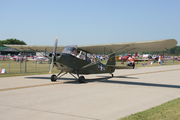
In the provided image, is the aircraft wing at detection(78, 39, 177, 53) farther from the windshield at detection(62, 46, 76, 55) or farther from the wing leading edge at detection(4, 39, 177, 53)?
the windshield at detection(62, 46, 76, 55)

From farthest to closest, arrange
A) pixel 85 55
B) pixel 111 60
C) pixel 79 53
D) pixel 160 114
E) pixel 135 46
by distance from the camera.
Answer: pixel 111 60, pixel 85 55, pixel 79 53, pixel 135 46, pixel 160 114

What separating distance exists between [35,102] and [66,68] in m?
5.55

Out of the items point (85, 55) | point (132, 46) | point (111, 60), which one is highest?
point (132, 46)

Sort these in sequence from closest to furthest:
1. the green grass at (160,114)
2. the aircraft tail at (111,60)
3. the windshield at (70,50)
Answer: the green grass at (160,114) < the windshield at (70,50) < the aircraft tail at (111,60)

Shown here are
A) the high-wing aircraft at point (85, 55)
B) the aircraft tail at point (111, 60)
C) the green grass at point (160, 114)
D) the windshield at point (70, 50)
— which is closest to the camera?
the green grass at point (160, 114)

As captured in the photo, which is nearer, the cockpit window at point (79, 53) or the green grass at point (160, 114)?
the green grass at point (160, 114)

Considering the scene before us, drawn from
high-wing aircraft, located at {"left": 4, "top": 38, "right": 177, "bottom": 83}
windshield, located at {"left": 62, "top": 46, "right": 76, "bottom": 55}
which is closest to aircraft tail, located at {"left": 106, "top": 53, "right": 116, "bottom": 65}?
high-wing aircraft, located at {"left": 4, "top": 38, "right": 177, "bottom": 83}

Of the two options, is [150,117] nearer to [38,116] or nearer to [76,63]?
[38,116]

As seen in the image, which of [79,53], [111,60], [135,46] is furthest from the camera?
[111,60]

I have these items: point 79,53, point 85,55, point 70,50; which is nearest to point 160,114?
point 70,50

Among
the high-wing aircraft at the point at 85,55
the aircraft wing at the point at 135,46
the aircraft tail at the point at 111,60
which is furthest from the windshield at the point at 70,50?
the aircraft tail at the point at 111,60

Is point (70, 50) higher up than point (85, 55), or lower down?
higher up

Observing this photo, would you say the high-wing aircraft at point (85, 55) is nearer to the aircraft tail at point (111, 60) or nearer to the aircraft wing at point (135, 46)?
the aircraft wing at point (135, 46)

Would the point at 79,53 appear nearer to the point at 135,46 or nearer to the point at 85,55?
the point at 85,55
